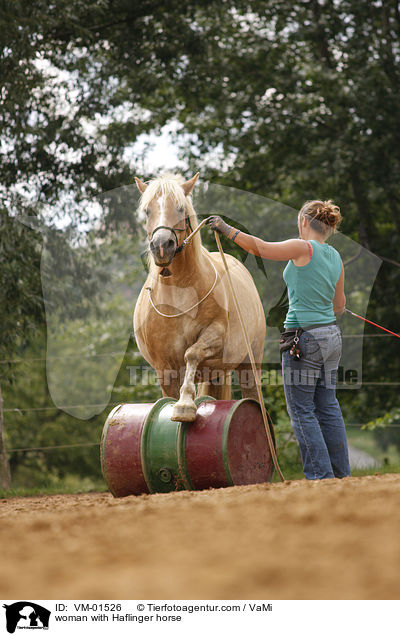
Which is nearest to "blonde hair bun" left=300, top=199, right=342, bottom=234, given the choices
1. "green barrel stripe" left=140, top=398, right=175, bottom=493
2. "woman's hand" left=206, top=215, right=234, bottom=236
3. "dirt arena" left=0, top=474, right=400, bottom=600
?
"woman's hand" left=206, top=215, right=234, bottom=236

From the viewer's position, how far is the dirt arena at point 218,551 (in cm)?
183

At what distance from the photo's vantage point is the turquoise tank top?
4.59 metres

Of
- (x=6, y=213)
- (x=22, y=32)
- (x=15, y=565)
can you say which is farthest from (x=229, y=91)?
(x=15, y=565)

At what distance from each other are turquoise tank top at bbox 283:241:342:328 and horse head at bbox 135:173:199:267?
2.74 ft

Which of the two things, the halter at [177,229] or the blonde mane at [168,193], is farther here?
the blonde mane at [168,193]

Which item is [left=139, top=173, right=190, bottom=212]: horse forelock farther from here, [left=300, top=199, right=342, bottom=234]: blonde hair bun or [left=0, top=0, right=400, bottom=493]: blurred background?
[left=0, top=0, right=400, bottom=493]: blurred background

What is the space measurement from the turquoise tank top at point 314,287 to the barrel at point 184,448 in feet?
2.50

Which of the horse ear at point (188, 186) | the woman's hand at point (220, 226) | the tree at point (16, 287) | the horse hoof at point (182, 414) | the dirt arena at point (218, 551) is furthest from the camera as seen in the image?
the tree at point (16, 287)

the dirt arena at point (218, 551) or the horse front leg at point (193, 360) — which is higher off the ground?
the horse front leg at point (193, 360)

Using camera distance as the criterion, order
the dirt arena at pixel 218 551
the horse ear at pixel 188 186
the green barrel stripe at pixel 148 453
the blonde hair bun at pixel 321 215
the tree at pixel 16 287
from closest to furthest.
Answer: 1. the dirt arena at pixel 218 551
2. the blonde hair bun at pixel 321 215
3. the green barrel stripe at pixel 148 453
4. the horse ear at pixel 188 186
5. the tree at pixel 16 287

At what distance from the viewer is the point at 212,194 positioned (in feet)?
35.1

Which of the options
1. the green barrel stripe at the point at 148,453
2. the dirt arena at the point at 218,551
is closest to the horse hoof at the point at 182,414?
the green barrel stripe at the point at 148,453
